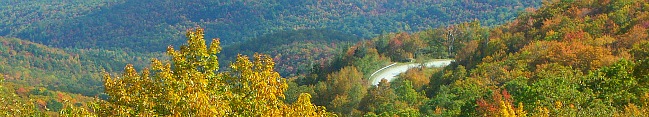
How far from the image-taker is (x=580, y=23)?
5719 cm

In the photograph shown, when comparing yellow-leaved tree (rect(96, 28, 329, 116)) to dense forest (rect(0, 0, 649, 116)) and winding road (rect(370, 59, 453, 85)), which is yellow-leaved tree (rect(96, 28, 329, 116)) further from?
winding road (rect(370, 59, 453, 85))

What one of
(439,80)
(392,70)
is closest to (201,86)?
(439,80)

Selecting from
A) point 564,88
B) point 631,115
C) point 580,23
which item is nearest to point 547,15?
point 580,23

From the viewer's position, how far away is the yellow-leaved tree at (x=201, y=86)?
11.9 meters

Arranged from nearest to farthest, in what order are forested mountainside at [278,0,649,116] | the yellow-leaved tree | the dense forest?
the yellow-leaved tree, the dense forest, forested mountainside at [278,0,649,116]

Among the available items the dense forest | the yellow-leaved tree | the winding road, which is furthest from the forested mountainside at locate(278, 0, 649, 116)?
the yellow-leaved tree

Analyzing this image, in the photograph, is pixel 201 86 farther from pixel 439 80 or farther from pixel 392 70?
pixel 392 70

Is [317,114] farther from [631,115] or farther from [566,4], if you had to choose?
[566,4]

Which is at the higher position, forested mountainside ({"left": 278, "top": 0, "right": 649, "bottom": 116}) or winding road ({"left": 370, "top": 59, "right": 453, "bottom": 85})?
forested mountainside ({"left": 278, "top": 0, "right": 649, "bottom": 116})

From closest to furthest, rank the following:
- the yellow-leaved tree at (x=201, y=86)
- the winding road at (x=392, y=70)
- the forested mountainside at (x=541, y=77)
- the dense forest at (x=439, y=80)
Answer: the yellow-leaved tree at (x=201, y=86) < the dense forest at (x=439, y=80) < the forested mountainside at (x=541, y=77) < the winding road at (x=392, y=70)

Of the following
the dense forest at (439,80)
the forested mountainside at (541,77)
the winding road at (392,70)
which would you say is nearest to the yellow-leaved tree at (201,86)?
the dense forest at (439,80)

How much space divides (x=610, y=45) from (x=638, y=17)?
732 centimetres

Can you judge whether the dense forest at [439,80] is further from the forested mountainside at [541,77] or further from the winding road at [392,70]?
the winding road at [392,70]

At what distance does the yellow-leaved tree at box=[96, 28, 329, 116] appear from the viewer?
11.9m
